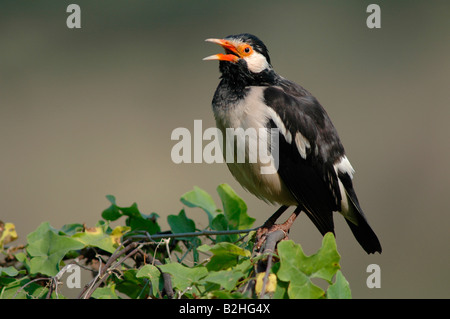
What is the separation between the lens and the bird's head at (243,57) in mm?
3484

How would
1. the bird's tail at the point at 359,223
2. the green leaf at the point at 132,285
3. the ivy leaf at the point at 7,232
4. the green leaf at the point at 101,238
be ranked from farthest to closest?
the bird's tail at the point at 359,223 → the ivy leaf at the point at 7,232 → the green leaf at the point at 101,238 → the green leaf at the point at 132,285

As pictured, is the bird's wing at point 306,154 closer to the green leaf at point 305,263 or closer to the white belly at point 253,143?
the white belly at point 253,143

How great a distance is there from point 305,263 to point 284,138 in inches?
61.3

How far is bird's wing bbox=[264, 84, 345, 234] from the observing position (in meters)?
3.35

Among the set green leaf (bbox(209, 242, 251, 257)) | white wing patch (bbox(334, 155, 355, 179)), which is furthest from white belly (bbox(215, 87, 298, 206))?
green leaf (bbox(209, 242, 251, 257))

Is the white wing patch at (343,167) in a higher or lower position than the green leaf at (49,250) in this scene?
higher

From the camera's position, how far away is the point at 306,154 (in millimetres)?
3391

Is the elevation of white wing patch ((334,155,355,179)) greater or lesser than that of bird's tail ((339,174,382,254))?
greater

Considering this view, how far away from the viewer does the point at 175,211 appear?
766 cm

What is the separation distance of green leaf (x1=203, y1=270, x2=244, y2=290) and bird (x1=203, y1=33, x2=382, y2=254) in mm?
1335

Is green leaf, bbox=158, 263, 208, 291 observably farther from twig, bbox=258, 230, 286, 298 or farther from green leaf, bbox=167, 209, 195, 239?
green leaf, bbox=167, 209, 195, 239


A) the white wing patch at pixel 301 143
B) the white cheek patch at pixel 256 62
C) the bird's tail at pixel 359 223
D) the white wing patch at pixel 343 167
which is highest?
the white cheek patch at pixel 256 62

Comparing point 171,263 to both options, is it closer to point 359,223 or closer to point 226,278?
→ point 226,278

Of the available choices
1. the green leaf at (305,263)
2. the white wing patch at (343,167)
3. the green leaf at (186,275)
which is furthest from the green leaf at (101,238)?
the white wing patch at (343,167)
